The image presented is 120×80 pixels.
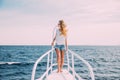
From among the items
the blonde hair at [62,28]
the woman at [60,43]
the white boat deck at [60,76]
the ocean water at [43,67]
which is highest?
the blonde hair at [62,28]

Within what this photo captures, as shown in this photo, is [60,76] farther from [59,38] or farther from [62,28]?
[62,28]

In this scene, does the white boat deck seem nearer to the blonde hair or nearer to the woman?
the woman

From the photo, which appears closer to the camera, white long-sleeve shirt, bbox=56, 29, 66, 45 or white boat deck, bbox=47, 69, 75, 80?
white boat deck, bbox=47, 69, 75, 80

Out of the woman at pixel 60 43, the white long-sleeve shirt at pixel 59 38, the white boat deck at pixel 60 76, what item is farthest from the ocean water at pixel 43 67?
the white boat deck at pixel 60 76

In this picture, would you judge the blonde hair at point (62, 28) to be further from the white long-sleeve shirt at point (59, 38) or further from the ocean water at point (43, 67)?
the ocean water at point (43, 67)

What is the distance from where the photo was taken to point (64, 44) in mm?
7078

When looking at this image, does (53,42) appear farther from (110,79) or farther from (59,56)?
(110,79)

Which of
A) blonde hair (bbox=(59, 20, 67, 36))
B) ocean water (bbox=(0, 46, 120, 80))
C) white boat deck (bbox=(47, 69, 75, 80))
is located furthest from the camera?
ocean water (bbox=(0, 46, 120, 80))

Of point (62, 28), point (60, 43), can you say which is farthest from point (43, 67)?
point (62, 28)

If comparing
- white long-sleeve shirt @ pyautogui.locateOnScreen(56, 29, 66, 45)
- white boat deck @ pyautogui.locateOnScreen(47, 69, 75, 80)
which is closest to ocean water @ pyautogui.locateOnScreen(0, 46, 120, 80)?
white long-sleeve shirt @ pyautogui.locateOnScreen(56, 29, 66, 45)

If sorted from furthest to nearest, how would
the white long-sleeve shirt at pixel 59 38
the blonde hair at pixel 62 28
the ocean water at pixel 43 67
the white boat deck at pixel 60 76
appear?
the ocean water at pixel 43 67 < the white long-sleeve shirt at pixel 59 38 < the blonde hair at pixel 62 28 < the white boat deck at pixel 60 76

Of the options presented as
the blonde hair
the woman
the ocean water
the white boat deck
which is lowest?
the ocean water

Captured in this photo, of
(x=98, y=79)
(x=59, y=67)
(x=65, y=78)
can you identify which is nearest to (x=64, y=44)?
(x=59, y=67)

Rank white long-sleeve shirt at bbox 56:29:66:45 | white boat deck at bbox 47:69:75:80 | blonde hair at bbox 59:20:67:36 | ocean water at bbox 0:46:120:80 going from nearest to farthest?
1. white boat deck at bbox 47:69:75:80
2. blonde hair at bbox 59:20:67:36
3. white long-sleeve shirt at bbox 56:29:66:45
4. ocean water at bbox 0:46:120:80
